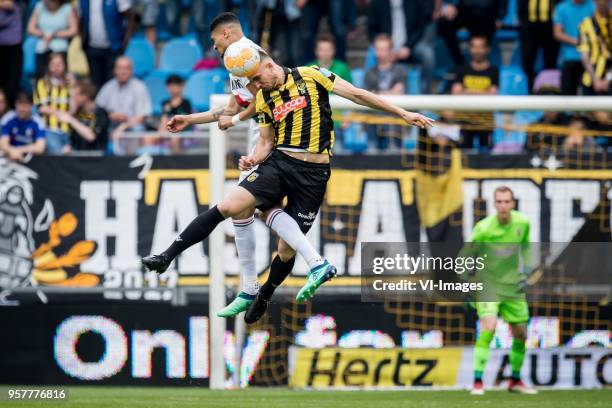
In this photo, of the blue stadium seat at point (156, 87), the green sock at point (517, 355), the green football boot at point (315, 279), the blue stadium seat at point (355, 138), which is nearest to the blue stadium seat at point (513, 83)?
the blue stadium seat at point (355, 138)

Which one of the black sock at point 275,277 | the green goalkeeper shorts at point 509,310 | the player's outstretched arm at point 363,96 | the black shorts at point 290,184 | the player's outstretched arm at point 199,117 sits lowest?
the green goalkeeper shorts at point 509,310

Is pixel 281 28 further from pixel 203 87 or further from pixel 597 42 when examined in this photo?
pixel 597 42

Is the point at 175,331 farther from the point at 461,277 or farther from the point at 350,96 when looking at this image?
the point at 350,96

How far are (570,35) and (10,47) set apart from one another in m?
7.87

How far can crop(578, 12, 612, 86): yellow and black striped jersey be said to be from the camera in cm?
1798

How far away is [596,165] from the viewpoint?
1608cm

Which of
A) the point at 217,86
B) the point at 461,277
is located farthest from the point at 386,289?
the point at 217,86

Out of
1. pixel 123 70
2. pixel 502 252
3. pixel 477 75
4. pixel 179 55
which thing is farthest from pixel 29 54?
pixel 502 252

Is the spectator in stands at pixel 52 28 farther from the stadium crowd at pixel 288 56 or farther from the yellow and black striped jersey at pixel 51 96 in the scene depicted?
the yellow and black striped jersey at pixel 51 96

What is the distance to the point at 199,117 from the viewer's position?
465 inches

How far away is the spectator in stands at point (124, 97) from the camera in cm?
1819

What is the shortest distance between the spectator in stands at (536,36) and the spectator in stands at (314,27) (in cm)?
260

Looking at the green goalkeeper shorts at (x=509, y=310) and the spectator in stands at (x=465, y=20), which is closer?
the green goalkeeper shorts at (x=509, y=310)

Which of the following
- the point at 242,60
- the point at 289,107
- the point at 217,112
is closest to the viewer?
the point at 242,60
